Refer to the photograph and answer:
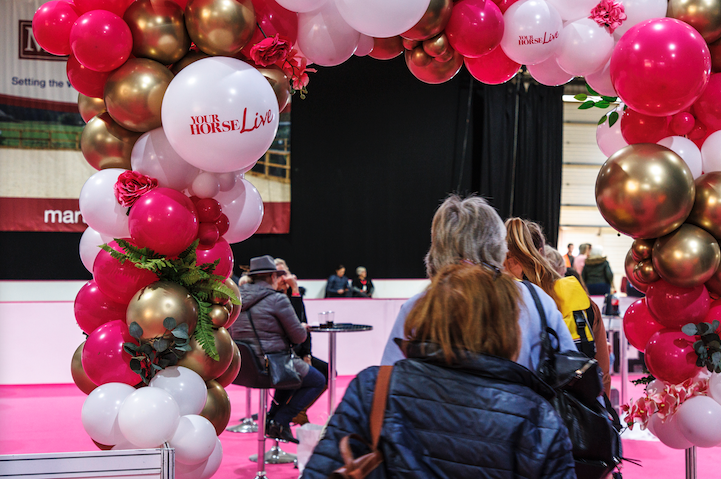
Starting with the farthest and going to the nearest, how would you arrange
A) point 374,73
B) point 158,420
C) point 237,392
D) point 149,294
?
point 374,73, point 237,392, point 149,294, point 158,420

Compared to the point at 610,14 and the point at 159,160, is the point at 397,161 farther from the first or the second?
the point at 159,160

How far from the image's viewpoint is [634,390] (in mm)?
6398

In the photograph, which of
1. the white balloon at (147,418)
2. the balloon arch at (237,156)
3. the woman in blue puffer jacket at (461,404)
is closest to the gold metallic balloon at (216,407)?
the balloon arch at (237,156)

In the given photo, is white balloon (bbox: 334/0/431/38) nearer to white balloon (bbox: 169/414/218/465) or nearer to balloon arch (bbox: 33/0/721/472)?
balloon arch (bbox: 33/0/721/472)

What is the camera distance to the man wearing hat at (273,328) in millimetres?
3775

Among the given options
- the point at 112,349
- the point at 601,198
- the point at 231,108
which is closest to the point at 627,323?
the point at 601,198

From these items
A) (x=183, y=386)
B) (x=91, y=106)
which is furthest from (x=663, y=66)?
(x=91, y=106)

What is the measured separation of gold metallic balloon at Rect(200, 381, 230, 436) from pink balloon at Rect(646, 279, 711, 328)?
6.03 feet

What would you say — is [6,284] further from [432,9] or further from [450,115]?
[432,9]

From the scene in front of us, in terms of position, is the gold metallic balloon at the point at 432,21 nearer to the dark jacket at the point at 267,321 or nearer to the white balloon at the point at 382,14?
the white balloon at the point at 382,14

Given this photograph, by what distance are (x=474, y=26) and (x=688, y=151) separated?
1027 millimetres

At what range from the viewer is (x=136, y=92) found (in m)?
2.29

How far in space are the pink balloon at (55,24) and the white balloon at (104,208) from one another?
522 mm

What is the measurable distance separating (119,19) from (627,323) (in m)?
2.51
